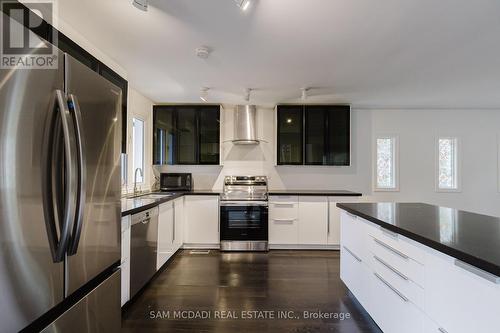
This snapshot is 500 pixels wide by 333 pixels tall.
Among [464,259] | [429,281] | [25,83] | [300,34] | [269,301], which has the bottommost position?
[269,301]

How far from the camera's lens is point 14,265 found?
2.66 feet

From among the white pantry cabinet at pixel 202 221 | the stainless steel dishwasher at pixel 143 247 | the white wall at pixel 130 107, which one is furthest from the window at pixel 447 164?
the white wall at pixel 130 107

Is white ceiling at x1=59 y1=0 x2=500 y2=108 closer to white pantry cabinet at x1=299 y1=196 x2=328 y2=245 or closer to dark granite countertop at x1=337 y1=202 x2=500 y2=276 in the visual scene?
dark granite countertop at x1=337 y1=202 x2=500 y2=276

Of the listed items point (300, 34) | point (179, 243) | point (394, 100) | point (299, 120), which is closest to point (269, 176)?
point (299, 120)

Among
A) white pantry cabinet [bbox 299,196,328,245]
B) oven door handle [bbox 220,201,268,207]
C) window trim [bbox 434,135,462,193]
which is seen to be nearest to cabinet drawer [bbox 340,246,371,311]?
white pantry cabinet [bbox 299,196,328,245]

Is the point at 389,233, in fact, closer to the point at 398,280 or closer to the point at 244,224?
the point at 398,280

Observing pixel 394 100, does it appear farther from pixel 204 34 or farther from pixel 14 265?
pixel 14 265

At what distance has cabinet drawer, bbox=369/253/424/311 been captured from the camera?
1.32m

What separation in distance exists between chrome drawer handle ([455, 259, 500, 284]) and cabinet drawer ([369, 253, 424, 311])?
33cm

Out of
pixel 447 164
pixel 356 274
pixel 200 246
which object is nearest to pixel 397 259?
pixel 356 274

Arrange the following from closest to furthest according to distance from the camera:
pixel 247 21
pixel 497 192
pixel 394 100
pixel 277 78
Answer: pixel 247 21 → pixel 277 78 → pixel 394 100 → pixel 497 192

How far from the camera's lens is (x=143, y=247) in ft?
7.76

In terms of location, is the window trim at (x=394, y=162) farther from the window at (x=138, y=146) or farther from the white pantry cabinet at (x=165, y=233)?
the window at (x=138, y=146)

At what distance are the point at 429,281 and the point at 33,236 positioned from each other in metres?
1.75
